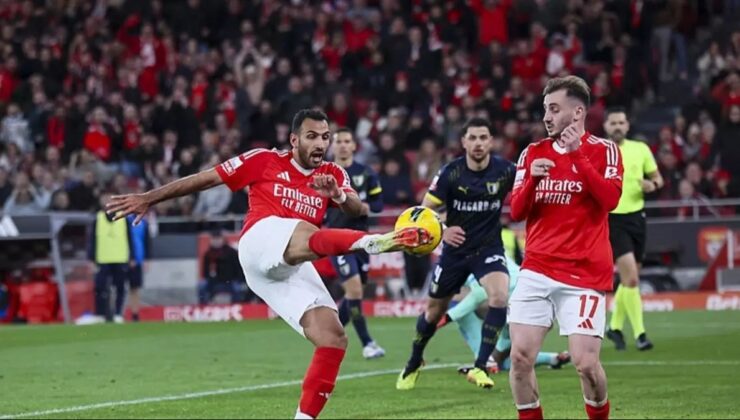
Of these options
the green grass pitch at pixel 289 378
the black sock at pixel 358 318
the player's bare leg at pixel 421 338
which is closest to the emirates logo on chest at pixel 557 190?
the green grass pitch at pixel 289 378

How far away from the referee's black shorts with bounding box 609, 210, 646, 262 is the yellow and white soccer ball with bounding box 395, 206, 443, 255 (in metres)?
7.60

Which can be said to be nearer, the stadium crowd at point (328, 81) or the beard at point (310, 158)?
the beard at point (310, 158)

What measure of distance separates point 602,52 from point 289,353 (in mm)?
14147

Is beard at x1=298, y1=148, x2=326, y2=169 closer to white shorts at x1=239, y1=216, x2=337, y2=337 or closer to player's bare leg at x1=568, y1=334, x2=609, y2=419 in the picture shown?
white shorts at x1=239, y1=216, x2=337, y2=337

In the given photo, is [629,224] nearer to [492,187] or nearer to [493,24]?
[492,187]

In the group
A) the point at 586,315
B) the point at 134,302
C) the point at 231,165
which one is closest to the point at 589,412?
the point at 586,315

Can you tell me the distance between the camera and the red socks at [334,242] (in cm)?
927

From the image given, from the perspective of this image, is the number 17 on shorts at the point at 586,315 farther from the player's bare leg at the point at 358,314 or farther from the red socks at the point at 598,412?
the player's bare leg at the point at 358,314

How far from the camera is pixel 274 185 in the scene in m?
10.1

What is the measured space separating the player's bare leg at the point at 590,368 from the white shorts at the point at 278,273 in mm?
1744

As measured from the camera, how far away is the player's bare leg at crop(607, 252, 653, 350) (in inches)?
647

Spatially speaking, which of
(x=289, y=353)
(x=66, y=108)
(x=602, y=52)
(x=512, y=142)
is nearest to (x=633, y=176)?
(x=289, y=353)

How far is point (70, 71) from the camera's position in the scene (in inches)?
1272

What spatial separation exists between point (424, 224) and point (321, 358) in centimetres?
128
